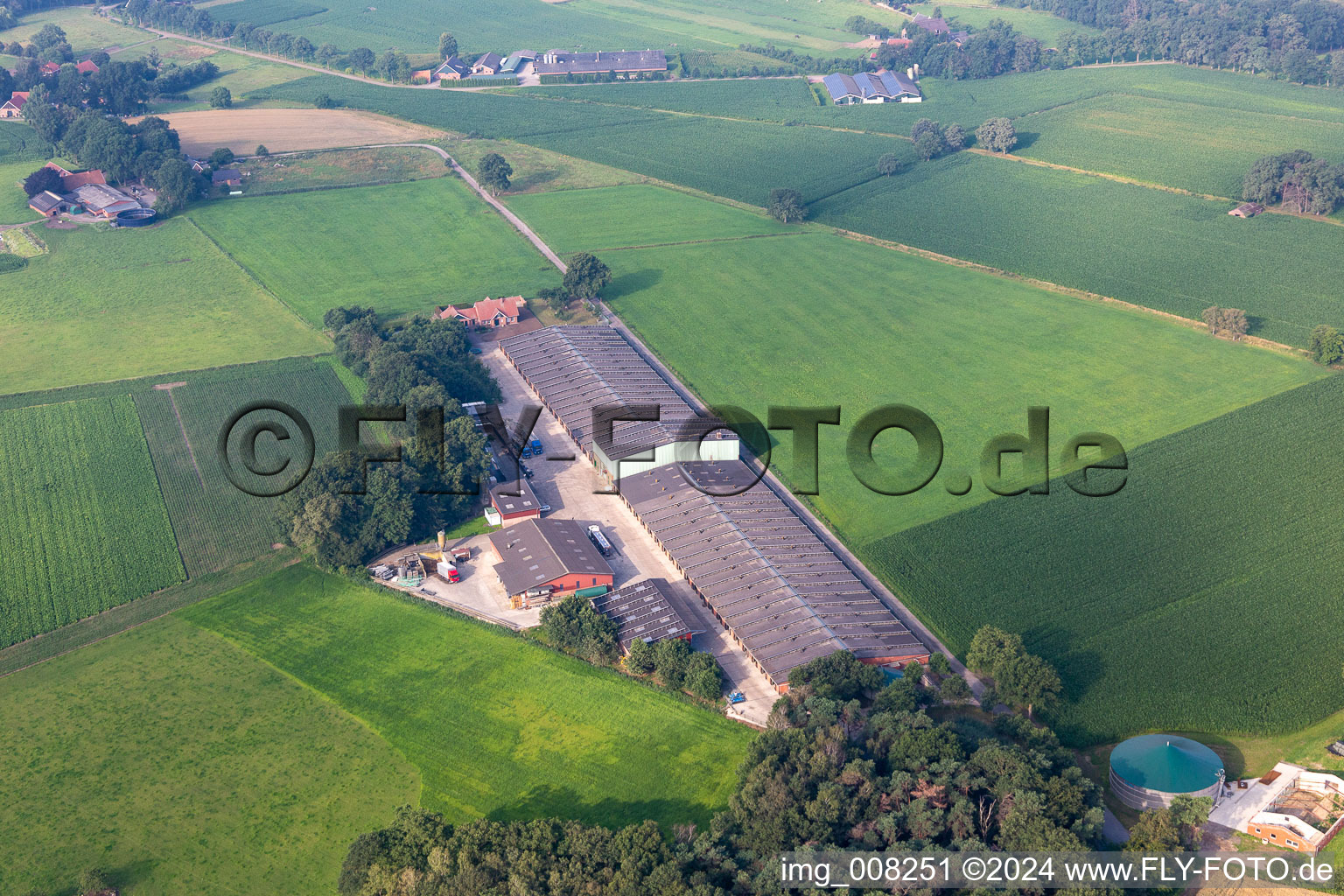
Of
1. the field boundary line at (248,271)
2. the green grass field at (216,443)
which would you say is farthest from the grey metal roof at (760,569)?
the field boundary line at (248,271)

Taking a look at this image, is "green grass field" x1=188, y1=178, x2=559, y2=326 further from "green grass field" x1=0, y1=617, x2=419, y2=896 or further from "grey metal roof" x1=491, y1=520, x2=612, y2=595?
"green grass field" x1=0, y1=617, x2=419, y2=896

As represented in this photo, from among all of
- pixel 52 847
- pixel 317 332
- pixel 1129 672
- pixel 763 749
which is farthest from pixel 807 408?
pixel 52 847

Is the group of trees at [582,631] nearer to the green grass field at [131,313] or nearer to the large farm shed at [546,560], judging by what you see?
the large farm shed at [546,560]

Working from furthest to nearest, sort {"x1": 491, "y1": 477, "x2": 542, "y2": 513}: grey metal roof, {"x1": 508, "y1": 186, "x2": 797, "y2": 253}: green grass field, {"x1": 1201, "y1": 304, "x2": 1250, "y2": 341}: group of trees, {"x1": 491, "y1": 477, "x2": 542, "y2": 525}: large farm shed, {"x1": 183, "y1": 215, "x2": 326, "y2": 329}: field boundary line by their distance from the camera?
{"x1": 508, "y1": 186, "x2": 797, "y2": 253}: green grass field, {"x1": 183, "y1": 215, "x2": 326, "y2": 329}: field boundary line, {"x1": 1201, "y1": 304, "x2": 1250, "y2": 341}: group of trees, {"x1": 491, "y1": 477, "x2": 542, "y2": 513}: grey metal roof, {"x1": 491, "y1": 477, "x2": 542, "y2": 525}: large farm shed

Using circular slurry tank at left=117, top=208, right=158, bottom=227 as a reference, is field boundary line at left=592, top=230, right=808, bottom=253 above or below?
below

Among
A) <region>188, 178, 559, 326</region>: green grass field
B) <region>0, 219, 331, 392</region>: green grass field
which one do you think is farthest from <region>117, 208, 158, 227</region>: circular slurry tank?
<region>188, 178, 559, 326</region>: green grass field

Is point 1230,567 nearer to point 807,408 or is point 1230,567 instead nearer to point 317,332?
point 807,408

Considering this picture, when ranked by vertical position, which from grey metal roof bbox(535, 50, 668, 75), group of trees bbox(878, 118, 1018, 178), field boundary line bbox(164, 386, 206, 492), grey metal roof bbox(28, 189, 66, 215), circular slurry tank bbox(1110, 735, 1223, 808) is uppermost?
grey metal roof bbox(535, 50, 668, 75)

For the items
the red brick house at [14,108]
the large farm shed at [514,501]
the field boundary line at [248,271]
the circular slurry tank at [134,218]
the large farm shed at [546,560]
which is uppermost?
the red brick house at [14,108]
